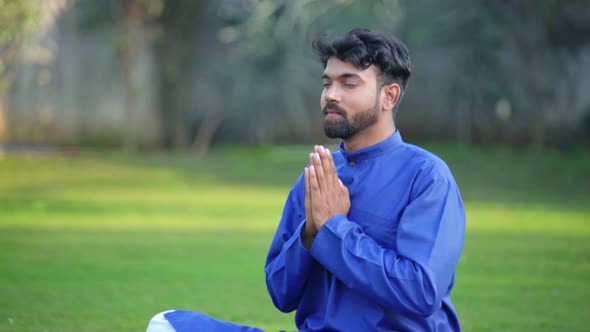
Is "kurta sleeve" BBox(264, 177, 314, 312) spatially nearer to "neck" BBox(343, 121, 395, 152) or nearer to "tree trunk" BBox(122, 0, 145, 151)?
"neck" BBox(343, 121, 395, 152)

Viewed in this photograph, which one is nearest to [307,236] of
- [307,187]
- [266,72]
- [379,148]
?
[307,187]

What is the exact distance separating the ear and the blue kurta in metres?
0.14

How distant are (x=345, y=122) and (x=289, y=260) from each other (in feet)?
2.04

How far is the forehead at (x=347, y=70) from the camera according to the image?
12.2 ft

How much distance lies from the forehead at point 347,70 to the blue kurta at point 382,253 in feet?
0.98

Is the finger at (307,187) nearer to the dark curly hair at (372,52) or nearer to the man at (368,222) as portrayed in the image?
the man at (368,222)

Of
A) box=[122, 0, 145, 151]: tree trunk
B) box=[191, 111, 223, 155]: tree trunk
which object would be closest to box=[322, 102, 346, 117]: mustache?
box=[122, 0, 145, 151]: tree trunk

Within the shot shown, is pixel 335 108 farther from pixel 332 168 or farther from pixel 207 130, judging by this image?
pixel 207 130

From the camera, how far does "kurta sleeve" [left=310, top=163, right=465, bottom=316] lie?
11.2ft

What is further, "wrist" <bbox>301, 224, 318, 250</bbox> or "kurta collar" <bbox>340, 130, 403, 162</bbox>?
"kurta collar" <bbox>340, 130, 403, 162</bbox>

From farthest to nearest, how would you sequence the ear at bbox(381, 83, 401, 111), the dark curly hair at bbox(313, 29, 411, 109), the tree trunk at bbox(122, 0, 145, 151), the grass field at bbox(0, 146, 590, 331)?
the tree trunk at bbox(122, 0, 145, 151) → the grass field at bbox(0, 146, 590, 331) → the ear at bbox(381, 83, 401, 111) → the dark curly hair at bbox(313, 29, 411, 109)

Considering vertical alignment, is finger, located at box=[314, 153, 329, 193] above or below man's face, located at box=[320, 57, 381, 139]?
below

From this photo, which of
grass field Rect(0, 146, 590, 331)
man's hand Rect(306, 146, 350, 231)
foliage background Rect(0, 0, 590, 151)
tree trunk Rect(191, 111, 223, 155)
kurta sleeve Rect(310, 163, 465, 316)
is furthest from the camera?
tree trunk Rect(191, 111, 223, 155)

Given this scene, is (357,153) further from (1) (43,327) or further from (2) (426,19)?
(2) (426,19)
